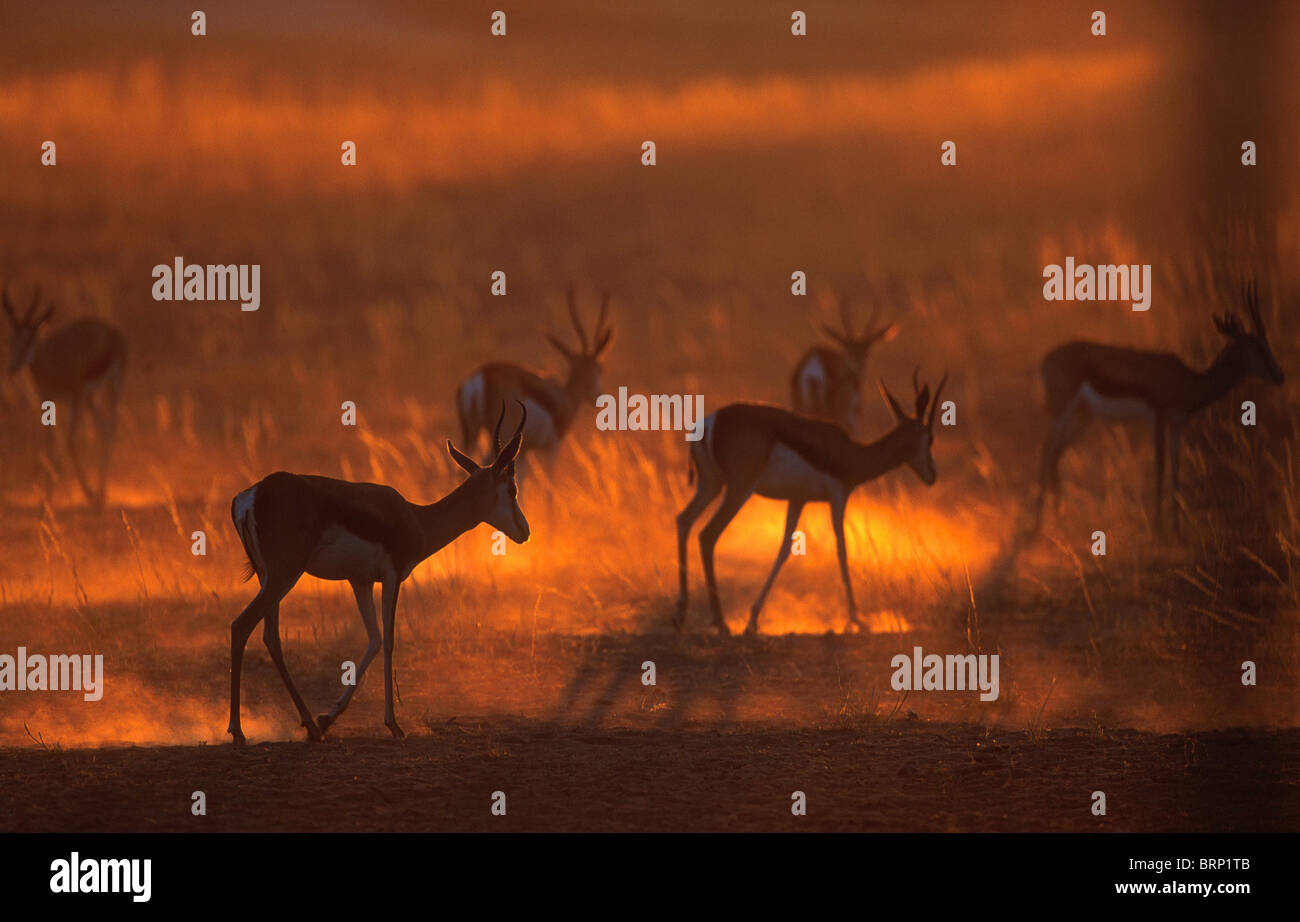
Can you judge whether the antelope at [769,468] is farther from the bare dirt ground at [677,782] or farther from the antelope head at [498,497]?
the bare dirt ground at [677,782]

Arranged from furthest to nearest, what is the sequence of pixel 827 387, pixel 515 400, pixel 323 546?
1. pixel 827 387
2. pixel 515 400
3. pixel 323 546

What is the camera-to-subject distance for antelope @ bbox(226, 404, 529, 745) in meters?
7.22

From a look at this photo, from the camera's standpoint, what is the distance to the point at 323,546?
7.33 meters

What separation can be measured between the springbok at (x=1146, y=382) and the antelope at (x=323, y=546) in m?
7.60

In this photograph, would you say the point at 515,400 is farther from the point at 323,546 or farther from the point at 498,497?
the point at 323,546

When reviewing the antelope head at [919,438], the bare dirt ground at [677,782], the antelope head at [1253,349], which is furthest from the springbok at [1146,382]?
the bare dirt ground at [677,782]

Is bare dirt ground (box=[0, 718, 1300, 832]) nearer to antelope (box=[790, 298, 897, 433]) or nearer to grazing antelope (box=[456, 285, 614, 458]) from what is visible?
grazing antelope (box=[456, 285, 614, 458])

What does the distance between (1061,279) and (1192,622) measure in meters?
15.7

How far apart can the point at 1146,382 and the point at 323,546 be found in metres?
8.79

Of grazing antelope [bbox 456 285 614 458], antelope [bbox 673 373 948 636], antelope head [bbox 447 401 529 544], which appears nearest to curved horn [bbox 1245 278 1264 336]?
antelope [bbox 673 373 948 636]

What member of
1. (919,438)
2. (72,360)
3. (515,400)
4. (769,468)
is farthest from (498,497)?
(72,360)

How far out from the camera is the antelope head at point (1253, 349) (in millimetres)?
13992

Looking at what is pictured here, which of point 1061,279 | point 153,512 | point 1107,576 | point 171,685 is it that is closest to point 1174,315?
point 1061,279

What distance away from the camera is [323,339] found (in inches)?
906
